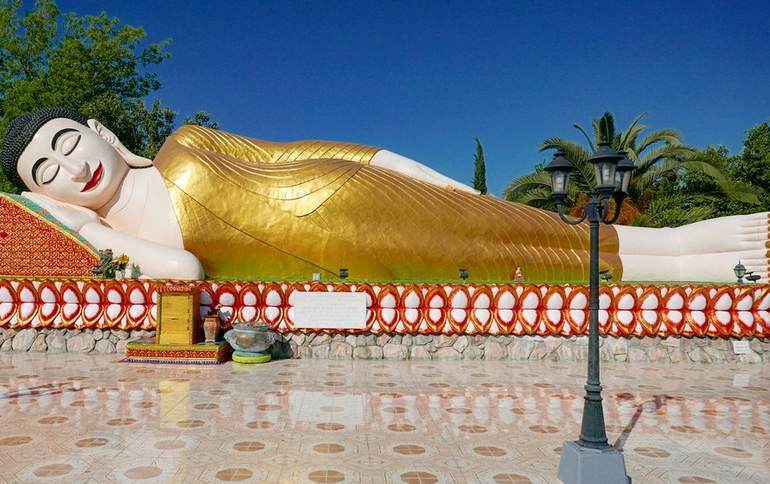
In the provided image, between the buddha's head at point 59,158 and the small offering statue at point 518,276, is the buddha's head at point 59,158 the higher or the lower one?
the higher one

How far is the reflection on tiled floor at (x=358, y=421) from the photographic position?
3607 millimetres

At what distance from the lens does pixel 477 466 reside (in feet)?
12.1

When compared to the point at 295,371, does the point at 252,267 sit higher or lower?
higher

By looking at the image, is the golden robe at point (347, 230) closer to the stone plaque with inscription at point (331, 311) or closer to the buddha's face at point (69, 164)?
the buddha's face at point (69, 164)

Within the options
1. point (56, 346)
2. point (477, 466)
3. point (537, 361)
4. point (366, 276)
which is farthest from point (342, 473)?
point (56, 346)

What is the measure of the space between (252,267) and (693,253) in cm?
703

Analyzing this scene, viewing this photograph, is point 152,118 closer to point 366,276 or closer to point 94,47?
point 94,47

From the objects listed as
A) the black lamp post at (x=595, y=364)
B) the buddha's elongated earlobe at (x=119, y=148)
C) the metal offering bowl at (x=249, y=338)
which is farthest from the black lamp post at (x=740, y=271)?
the buddha's elongated earlobe at (x=119, y=148)

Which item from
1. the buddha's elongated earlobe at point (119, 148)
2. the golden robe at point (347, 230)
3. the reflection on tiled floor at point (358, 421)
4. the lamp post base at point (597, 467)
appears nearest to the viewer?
the lamp post base at point (597, 467)

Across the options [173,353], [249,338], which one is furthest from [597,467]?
[173,353]

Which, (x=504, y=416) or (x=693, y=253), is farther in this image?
(x=693, y=253)

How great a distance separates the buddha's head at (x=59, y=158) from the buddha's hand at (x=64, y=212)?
0.18 m

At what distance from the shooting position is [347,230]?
865 cm

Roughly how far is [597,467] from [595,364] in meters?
0.63
